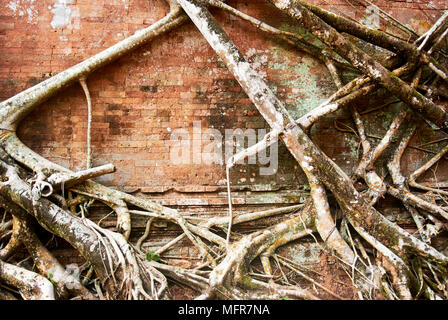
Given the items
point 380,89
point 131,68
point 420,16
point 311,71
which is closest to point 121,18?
point 131,68

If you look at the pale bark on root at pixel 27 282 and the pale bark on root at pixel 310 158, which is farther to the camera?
the pale bark on root at pixel 310 158

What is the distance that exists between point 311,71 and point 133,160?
2562mm

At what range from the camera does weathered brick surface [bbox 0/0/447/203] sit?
12.0 ft

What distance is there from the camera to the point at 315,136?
377cm

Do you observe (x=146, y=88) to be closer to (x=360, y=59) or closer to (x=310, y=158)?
(x=310, y=158)

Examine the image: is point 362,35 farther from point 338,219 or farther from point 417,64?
point 338,219

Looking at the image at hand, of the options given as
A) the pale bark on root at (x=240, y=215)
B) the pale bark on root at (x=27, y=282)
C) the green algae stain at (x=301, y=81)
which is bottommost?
the pale bark on root at (x=27, y=282)

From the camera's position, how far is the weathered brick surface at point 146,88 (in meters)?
3.67

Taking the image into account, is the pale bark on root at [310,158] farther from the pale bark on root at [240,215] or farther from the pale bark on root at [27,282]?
the pale bark on root at [27,282]

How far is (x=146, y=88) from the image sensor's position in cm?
375

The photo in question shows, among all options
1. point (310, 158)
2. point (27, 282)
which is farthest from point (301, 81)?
point (27, 282)

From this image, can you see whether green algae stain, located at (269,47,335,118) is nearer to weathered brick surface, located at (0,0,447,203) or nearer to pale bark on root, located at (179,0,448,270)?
weathered brick surface, located at (0,0,447,203)

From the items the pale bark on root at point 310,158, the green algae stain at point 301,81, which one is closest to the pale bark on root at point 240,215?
the pale bark on root at point 310,158

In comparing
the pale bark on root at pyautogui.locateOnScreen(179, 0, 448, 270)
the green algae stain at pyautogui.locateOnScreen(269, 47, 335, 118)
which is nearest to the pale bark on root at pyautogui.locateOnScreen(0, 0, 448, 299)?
the pale bark on root at pyautogui.locateOnScreen(179, 0, 448, 270)
